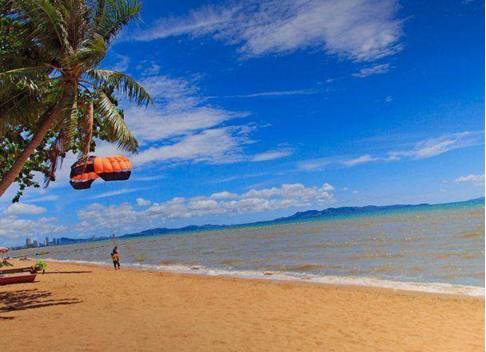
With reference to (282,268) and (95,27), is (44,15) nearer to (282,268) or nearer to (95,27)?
(95,27)

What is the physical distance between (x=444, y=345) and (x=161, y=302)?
8.64 metres

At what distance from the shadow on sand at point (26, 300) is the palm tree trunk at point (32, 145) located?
3739 mm

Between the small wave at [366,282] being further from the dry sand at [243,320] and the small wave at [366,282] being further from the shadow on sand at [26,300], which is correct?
the shadow on sand at [26,300]

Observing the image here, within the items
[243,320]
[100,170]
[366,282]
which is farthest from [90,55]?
[366,282]

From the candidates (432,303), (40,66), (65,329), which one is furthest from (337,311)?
(40,66)

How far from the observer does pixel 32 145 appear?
33.4 feet

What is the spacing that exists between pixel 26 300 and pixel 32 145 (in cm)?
662

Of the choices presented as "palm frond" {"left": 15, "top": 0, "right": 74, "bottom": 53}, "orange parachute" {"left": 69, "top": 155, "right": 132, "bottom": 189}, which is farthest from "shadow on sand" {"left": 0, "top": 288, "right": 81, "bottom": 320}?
"palm frond" {"left": 15, "top": 0, "right": 74, "bottom": 53}

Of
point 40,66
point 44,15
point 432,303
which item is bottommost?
point 432,303

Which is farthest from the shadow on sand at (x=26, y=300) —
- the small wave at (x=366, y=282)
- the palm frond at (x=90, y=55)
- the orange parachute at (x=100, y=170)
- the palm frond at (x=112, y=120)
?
the small wave at (x=366, y=282)

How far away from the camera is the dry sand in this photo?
800 centimetres

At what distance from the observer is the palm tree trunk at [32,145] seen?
995cm

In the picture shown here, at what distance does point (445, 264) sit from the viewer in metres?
19.3

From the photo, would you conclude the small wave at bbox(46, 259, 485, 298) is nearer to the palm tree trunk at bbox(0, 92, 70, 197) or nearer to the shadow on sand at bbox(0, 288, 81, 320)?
the shadow on sand at bbox(0, 288, 81, 320)
